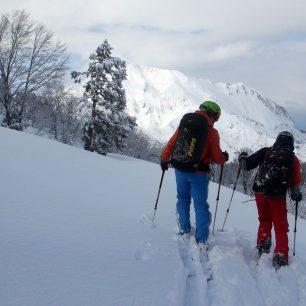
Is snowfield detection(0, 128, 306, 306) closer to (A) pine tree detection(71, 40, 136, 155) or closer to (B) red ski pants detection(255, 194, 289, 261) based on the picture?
(B) red ski pants detection(255, 194, 289, 261)

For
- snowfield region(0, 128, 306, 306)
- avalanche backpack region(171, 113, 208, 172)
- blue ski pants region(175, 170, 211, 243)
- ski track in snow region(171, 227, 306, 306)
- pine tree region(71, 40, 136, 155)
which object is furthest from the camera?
pine tree region(71, 40, 136, 155)

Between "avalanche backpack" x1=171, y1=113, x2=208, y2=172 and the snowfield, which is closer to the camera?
the snowfield

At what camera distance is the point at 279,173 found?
19.3 feet

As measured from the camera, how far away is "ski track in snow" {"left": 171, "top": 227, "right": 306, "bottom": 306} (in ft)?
14.5

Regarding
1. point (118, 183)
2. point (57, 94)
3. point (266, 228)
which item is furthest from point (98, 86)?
point (266, 228)

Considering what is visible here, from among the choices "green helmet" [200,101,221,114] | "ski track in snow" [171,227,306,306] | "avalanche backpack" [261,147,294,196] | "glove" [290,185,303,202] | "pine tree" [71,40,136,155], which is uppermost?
"pine tree" [71,40,136,155]

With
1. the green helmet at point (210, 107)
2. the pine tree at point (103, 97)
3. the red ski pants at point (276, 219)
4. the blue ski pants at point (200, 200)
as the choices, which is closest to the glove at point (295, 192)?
the red ski pants at point (276, 219)

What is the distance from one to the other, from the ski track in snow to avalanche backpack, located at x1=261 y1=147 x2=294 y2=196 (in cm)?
100

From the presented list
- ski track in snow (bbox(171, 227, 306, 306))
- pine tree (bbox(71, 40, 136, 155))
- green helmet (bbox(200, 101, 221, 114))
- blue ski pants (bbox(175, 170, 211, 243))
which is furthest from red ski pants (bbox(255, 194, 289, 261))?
pine tree (bbox(71, 40, 136, 155))

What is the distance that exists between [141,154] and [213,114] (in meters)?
65.3

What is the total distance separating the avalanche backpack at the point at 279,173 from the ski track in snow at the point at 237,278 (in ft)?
3.28

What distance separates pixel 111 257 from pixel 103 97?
2796 cm

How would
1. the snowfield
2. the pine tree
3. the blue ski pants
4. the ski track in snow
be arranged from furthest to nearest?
the pine tree
the blue ski pants
the ski track in snow
the snowfield

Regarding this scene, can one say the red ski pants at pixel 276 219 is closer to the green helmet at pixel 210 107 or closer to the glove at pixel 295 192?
the glove at pixel 295 192
